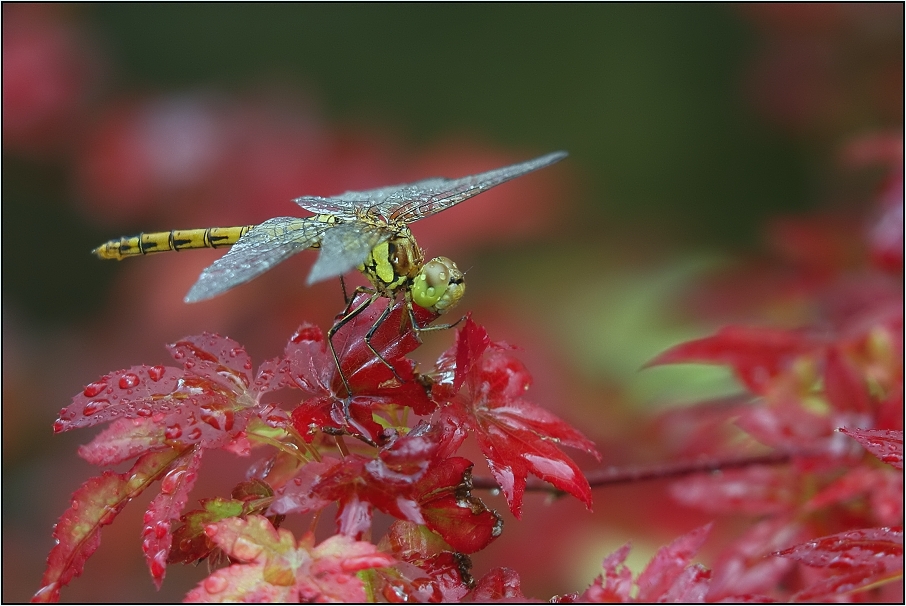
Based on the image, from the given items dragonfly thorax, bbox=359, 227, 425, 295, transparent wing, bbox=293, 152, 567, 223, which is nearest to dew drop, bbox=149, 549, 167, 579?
dragonfly thorax, bbox=359, 227, 425, 295

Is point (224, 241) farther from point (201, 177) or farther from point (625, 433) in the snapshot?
point (201, 177)

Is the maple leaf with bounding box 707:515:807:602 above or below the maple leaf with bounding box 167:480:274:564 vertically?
below

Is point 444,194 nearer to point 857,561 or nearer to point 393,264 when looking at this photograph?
point 393,264

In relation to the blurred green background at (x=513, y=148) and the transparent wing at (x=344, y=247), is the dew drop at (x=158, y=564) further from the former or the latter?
the blurred green background at (x=513, y=148)

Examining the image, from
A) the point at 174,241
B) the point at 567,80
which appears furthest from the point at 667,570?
the point at 567,80

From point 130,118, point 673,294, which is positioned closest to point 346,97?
point 130,118

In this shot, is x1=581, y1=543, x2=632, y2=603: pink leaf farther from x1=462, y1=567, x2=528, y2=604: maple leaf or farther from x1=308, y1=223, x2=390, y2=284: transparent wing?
x1=308, y1=223, x2=390, y2=284: transparent wing
